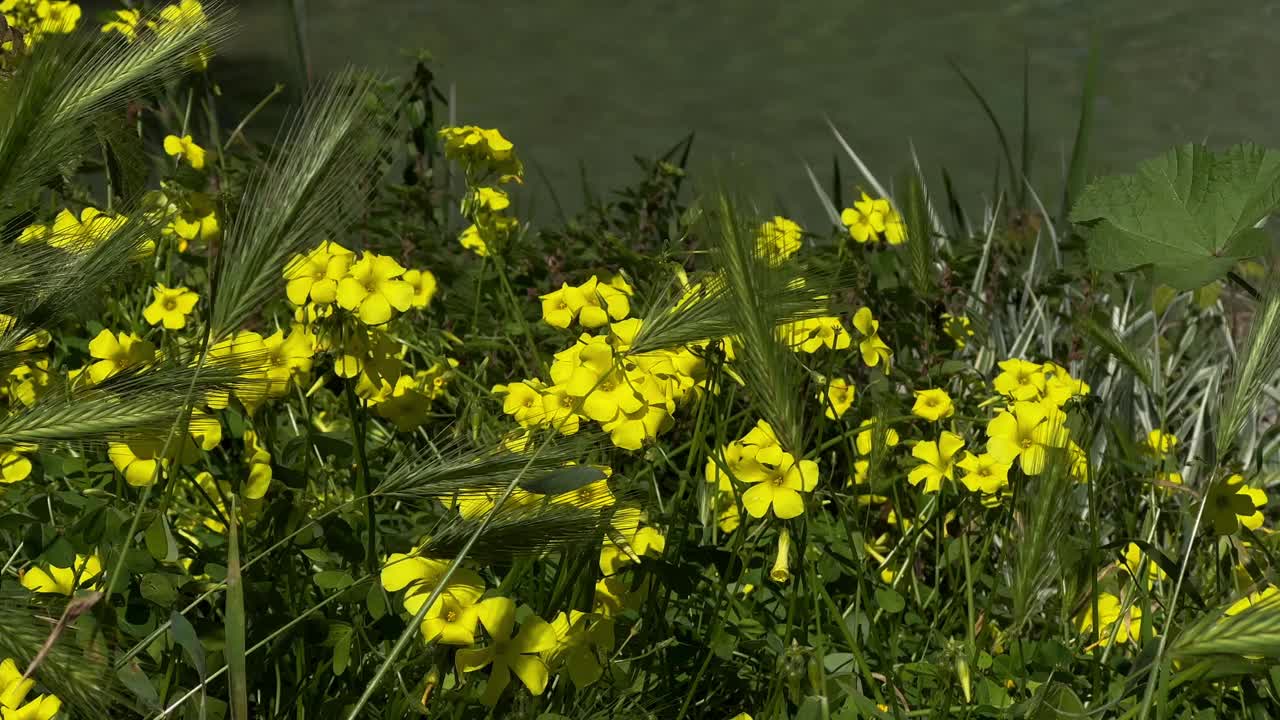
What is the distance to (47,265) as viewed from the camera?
1233mm

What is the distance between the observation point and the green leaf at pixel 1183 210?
1.67 metres

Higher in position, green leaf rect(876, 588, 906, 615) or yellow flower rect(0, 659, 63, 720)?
yellow flower rect(0, 659, 63, 720)

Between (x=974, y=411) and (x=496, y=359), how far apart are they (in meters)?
0.80

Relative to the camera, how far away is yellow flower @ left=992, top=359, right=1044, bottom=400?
1.53m

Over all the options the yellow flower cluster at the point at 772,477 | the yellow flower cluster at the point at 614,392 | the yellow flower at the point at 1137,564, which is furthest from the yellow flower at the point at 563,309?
the yellow flower at the point at 1137,564

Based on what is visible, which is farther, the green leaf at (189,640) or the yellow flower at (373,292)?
the yellow flower at (373,292)

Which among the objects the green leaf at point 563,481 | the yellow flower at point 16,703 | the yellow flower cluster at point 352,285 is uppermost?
the yellow flower cluster at point 352,285

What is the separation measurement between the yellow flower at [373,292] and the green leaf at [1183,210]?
35.4 inches

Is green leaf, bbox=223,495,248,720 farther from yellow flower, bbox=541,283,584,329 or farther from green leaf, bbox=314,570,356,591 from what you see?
yellow flower, bbox=541,283,584,329

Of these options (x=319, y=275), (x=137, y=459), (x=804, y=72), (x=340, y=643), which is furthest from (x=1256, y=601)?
(x=804, y=72)

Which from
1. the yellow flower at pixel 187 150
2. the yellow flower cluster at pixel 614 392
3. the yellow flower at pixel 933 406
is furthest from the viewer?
the yellow flower at pixel 187 150

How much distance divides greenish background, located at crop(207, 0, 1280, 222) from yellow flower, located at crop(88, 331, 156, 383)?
6.79 ft

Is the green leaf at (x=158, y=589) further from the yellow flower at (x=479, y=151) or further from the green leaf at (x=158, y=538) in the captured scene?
the yellow flower at (x=479, y=151)

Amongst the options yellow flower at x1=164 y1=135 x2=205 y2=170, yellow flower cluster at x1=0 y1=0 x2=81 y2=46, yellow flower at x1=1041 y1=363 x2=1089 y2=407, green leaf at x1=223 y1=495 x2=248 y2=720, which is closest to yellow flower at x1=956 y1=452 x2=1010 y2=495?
yellow flower at x1=1041 y1=363 x2=1089 y2=407
